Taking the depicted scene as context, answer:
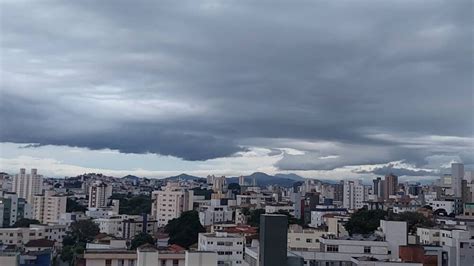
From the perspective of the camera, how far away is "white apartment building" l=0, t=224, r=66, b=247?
1514 cm

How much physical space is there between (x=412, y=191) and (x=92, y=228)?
3115cm

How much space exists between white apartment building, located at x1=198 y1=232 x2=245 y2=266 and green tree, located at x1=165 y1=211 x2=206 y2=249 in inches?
127

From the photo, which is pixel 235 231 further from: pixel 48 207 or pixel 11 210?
pixel 48 207

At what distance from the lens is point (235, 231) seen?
46.7 ft

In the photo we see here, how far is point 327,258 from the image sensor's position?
9.41 m

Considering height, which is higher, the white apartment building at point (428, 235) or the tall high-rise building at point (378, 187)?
the tall high-rise building at point (378, 187)

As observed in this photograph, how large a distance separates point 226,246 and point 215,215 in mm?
11658

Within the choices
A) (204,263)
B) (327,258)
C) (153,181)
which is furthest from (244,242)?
(153,181)

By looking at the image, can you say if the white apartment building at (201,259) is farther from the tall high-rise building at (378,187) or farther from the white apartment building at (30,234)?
the tall high-rise building at (378,187)

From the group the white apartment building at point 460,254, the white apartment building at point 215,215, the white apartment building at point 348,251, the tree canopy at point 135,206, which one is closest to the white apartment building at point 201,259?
the white apartment building at point 348,251

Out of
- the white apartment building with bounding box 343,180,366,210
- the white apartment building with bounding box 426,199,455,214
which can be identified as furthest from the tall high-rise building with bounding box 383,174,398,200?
the white apartment building with bounding box 426,199,455,214

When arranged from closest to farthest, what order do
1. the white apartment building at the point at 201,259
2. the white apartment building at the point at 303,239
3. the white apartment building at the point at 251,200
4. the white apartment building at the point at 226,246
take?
the white apartment building at the point at 201,259 < the white apartment building at the point at 226,246 < the white apartment building at the point at 303,239 < the white apartment building at the point at 251,200

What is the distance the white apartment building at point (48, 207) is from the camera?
24.7 meters

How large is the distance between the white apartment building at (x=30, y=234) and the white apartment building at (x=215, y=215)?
674 centimetres
